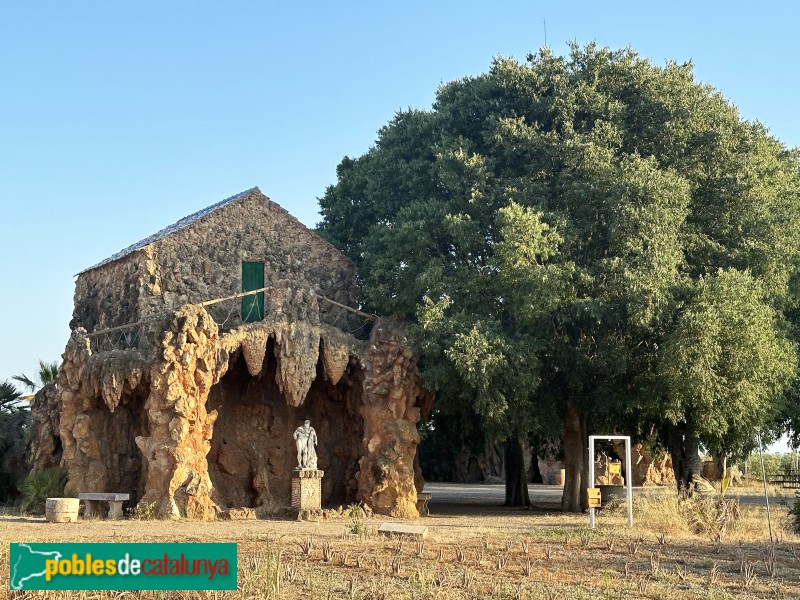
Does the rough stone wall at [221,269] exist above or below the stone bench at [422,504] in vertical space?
above

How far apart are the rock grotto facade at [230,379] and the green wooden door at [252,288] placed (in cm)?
4

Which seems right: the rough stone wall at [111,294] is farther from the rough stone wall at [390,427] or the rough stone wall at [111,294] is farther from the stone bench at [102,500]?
the rough stone wall at [390,427]

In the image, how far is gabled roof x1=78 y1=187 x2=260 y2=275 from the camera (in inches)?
1061

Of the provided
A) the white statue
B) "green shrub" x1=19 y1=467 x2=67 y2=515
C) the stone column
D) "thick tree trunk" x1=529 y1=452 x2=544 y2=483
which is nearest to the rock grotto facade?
the stone column

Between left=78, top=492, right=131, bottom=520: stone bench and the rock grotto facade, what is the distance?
87 cm

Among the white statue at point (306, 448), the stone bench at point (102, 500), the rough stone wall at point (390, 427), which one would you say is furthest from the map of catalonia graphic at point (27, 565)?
the rough stone wall at point (390, 427)

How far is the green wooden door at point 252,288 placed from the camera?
87.9ft

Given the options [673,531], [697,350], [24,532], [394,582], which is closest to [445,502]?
[697,350]

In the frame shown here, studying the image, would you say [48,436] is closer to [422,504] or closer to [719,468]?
[422,504]

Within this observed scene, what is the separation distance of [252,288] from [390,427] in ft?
18.4

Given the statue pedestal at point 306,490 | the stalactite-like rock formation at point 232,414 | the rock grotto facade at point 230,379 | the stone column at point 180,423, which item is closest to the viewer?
the stone column at point 180,423

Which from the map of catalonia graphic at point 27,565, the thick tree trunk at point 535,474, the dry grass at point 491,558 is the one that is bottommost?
the thick tree trunk at point 535,474

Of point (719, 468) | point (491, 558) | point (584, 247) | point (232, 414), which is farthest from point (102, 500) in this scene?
point (719, 468)

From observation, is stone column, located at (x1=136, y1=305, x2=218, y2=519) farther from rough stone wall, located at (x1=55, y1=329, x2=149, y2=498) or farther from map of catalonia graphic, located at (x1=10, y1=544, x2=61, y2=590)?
map of catalonia graphic, located at (x1=10, y1=544, x2=61, y2=590)
